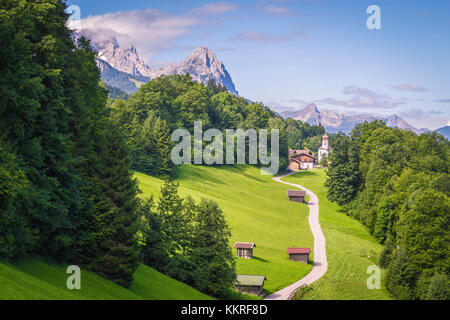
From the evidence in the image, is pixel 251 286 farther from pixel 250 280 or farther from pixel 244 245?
pixel 244 245

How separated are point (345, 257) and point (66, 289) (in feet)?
145

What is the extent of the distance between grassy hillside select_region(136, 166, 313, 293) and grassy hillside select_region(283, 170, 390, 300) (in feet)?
11.4

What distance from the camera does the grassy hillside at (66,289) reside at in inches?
706

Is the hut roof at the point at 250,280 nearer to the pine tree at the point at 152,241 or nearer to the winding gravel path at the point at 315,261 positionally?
the winding gravel path at the point at 315,261

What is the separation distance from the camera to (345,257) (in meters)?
58.6

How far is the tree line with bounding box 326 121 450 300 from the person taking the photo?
4984 cm

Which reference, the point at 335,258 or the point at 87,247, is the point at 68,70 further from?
the point at 335,258

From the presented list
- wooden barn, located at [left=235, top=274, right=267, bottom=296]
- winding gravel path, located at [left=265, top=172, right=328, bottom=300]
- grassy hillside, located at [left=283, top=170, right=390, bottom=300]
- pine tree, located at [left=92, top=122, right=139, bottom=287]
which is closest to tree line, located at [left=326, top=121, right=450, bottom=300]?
grassy hillside, located at [left=283, top=170, right=390, bottom=300]

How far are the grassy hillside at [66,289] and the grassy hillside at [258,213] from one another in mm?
10885

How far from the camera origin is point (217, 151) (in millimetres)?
111750

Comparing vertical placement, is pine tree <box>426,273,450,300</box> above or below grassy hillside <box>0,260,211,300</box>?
below

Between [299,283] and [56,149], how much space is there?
3196 cm
